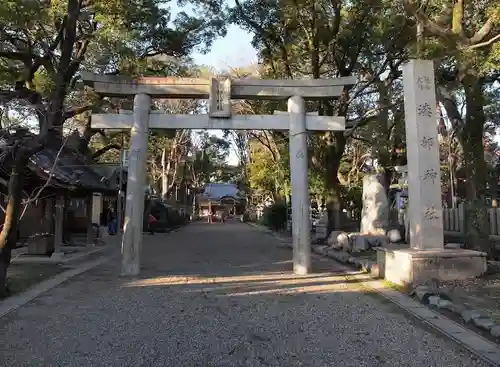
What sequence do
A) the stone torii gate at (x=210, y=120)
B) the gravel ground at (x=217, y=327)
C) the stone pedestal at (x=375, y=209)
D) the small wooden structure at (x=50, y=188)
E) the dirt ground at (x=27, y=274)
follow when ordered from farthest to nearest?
the stone pedestal at (x=375, y=209) < the small wooden structure at (x=50, y=188) < the stone torii gate at (x=210, y=120) < the dirt ground at (x=27, y=274) < the gravel ground at (x=217, y=327)

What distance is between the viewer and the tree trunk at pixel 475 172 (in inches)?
486

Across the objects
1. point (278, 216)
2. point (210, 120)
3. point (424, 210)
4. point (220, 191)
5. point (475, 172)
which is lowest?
point (424, 210)

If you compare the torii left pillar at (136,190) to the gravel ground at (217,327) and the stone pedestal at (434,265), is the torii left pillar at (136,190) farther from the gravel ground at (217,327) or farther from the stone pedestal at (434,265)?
the stone pedestal at (434,265)

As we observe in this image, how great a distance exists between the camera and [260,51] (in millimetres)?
22828

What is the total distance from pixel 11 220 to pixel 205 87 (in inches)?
221

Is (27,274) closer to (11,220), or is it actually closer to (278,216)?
(11,220)

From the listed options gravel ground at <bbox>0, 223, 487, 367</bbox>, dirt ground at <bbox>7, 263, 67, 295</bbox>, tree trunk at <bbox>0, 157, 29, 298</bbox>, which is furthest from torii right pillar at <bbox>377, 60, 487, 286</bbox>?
dirt ground at <bbox>7, 263, 67, 295</bbox>

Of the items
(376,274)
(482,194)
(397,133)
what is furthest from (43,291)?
(397,133)

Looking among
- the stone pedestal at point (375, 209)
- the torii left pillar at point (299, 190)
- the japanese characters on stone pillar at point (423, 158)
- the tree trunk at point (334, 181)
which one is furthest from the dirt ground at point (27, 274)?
the tree trunk at point (334, 181)

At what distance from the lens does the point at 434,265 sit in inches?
393

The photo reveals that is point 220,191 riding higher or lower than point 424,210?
higher

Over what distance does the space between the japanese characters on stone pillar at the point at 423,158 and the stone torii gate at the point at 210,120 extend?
1988mm

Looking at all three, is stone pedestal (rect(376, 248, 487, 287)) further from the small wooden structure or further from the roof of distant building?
the roof of distant building

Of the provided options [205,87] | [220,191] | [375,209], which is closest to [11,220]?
[205,87]
